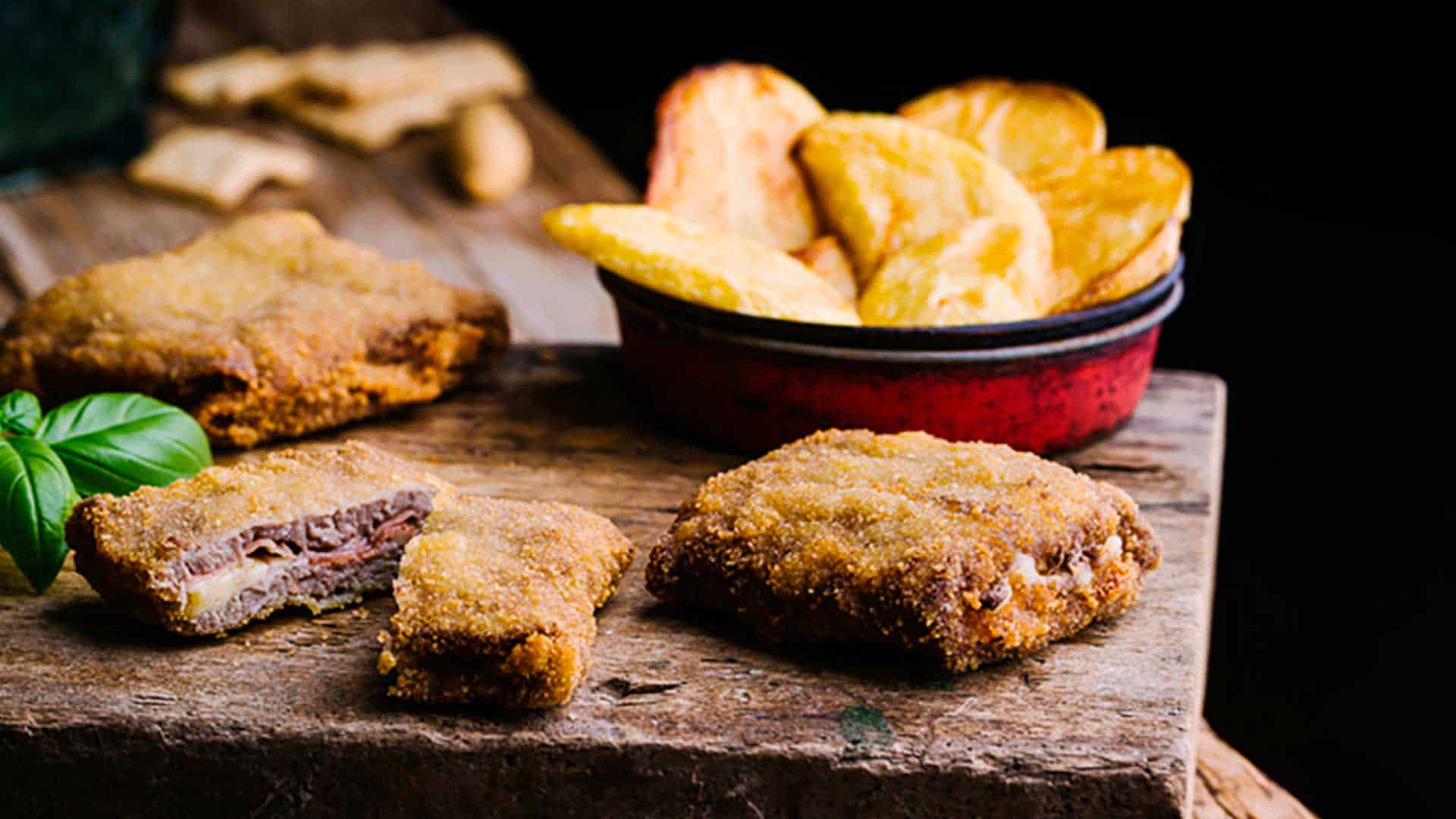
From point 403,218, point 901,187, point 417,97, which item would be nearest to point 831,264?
point 901,187

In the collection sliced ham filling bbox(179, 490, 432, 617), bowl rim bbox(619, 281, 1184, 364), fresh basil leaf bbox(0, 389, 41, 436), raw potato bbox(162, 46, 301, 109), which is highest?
fresh basil leaf bbox(0, 389, 41, 436)

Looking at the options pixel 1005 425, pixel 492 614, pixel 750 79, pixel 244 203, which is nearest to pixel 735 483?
pixel 492 614

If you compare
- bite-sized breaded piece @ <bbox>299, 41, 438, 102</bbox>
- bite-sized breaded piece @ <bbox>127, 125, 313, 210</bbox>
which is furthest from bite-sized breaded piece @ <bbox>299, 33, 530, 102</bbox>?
bite-sized breaded piece @ <bbox>127, 125, 313, 210</bbox>

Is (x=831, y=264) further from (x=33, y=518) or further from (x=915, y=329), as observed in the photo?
(x=33, y=518)

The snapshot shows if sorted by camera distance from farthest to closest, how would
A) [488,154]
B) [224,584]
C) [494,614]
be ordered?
[488,154]
[224,584]
[494,614]

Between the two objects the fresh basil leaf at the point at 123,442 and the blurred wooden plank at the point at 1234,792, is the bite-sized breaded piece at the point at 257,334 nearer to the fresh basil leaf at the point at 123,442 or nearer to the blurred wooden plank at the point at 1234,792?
the fresh basil leaf at the point at 123,442

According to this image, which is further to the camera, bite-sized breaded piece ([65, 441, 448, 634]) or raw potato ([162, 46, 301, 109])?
raw potato ([162, 46, 301, 109])

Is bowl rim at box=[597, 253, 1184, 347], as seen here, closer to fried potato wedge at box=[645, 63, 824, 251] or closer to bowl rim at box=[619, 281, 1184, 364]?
bowl rim at box=[619, 281, 1184, 364]

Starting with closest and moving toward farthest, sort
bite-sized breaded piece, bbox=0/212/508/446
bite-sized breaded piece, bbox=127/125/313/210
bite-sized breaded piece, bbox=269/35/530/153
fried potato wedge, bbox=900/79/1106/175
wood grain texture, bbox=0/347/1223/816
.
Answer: wood grain texture, bbox=0/347/1223/816, bite-sized breaded piece, bbox=0/212/508/446, fried potato wedge, bbox=900/79/1106/175, bite-sized breaded piece, bbox=127/125/313/210, bite-sized breaded piece, bbox=269/35/530/153
